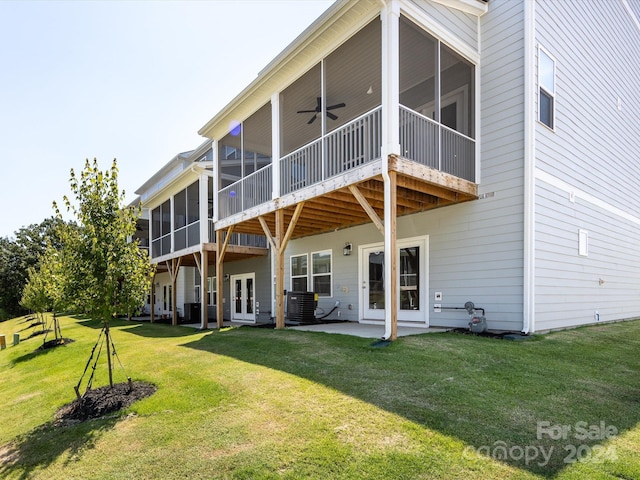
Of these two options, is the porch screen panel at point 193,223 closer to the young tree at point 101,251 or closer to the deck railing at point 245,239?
the deck railing at point 245,239

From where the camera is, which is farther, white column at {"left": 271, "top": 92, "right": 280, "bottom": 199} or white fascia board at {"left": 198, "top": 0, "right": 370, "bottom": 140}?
white column at {"left": 271, "top": 92, "right": 280, "bottom": 199}

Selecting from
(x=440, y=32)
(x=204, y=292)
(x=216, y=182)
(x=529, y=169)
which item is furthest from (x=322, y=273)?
(x=440, y=32)

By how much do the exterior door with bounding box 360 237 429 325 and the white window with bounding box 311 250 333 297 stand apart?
1.38 m

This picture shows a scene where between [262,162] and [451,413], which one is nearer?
[451,413]

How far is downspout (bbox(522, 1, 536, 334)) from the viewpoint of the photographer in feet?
21.3

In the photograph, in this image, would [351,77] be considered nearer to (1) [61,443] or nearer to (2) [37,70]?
(2) [37,70]

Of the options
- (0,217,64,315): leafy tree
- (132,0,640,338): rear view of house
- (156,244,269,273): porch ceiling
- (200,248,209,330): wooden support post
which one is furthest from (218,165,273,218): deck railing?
(0,217,64,315): leafy tree

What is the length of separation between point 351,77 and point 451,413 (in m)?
7.79

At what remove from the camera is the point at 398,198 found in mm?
7758

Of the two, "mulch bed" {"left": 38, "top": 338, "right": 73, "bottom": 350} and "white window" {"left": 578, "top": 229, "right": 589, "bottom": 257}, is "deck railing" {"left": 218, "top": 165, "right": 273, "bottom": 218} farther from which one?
"white window" {"left": 578, "top": 229, "right": 589, "bottom": 257}

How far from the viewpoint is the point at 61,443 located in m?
3.57

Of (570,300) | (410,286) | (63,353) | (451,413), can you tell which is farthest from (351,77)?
(63,353)

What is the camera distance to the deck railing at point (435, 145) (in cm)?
646

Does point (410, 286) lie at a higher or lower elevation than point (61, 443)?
higher
